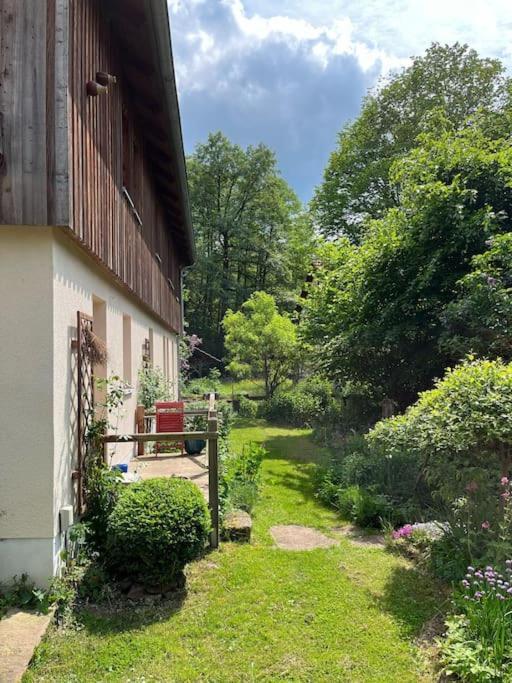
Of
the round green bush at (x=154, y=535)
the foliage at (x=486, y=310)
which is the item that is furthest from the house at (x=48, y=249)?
the foliage at (x=486, y=310)

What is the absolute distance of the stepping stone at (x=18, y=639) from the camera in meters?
2.62

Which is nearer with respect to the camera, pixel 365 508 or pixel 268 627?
pixel 268 627

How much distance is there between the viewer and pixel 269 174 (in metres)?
34.8

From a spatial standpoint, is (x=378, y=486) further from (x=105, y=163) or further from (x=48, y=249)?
(x=105, y=163)

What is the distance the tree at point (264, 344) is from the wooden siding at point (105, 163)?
31.8 ft

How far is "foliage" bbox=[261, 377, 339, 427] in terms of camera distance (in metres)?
15.6

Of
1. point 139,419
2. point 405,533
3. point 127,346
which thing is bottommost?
point 405,533

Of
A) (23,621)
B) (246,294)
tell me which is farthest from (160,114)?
(246,294)

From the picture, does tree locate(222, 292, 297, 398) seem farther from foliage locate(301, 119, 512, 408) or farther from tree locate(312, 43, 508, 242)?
foliage locate(301, 119, 512, 408)

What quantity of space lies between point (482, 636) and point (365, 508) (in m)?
3.18

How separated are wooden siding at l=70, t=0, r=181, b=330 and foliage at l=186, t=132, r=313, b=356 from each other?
25347mm

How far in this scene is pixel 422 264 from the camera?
9008 millimetres

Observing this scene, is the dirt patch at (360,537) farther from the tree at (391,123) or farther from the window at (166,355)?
the tree at (391,123)

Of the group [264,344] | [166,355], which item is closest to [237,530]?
[166,355]
